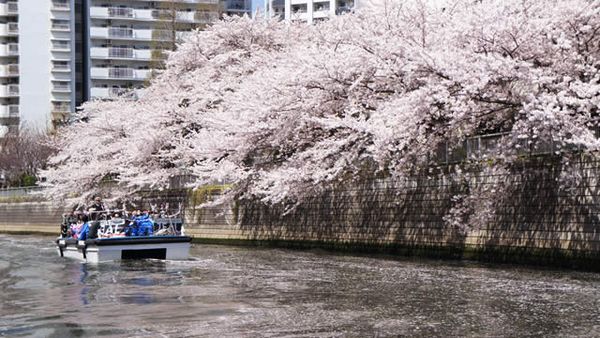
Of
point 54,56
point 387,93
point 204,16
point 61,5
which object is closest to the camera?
point 387,93

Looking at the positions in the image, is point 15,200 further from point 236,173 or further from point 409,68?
point 409,68

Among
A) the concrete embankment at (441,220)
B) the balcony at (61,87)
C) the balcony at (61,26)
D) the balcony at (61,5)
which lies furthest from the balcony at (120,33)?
the concrete embankment at (441,220)

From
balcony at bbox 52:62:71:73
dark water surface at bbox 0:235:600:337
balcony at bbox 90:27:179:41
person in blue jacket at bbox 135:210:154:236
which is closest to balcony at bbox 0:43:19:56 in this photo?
balcony at bbox 52:62:71:73

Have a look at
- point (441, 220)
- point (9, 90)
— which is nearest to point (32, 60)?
point (9, 90)

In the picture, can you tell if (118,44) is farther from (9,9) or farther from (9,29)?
(9,9)

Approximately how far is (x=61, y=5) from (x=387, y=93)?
59.0 metres

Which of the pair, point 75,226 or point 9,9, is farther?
point 9,9

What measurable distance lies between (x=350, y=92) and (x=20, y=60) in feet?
193

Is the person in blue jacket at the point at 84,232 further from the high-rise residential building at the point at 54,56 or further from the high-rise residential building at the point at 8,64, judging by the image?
the high-rise residential building at the point at 8,64

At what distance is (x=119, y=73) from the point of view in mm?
77188

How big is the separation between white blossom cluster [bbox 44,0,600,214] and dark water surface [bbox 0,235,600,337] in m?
3.33

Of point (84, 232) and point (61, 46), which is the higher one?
point (61, 46)

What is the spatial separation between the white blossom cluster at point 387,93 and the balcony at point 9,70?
144 ft

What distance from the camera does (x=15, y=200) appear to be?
176 feet
